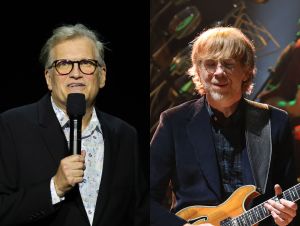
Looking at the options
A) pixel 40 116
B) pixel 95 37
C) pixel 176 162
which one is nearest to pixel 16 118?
pixel 40 116

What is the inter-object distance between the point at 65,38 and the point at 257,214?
4.72 ft

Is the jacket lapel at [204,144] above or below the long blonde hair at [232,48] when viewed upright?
below

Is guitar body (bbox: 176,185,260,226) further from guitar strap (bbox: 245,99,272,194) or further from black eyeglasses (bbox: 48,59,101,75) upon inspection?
black eyeglasses (bbox: 48,59,101,75)

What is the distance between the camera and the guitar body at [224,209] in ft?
10.1

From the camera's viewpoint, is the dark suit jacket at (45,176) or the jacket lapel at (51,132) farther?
the jacket lapel at (51,132)

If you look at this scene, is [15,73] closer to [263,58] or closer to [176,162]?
[176,162]

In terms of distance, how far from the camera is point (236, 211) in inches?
122

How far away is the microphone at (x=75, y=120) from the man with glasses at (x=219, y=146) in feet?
2.62

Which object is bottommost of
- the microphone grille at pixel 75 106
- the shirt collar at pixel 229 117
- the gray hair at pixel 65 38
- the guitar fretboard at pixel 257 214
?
the guitar fretboard at pixel 257 214

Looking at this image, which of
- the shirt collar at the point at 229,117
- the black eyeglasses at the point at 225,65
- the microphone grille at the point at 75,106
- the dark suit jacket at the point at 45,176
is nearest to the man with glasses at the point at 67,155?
the dark suit jacket at the point at 45,176

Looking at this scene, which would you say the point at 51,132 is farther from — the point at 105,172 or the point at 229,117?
the point at 229,117

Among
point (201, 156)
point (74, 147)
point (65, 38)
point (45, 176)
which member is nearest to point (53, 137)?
point (45, 176)

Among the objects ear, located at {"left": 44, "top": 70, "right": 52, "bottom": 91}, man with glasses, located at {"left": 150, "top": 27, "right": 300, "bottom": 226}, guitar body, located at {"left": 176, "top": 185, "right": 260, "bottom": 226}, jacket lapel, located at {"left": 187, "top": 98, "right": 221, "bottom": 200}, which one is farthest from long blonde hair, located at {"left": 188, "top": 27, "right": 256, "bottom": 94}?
ear, located at {"left": 44, "top": 70, "right": 52, "bottom": 91}

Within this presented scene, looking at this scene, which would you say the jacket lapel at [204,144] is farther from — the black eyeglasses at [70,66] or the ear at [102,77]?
the black eyeglasses at [70,66]
